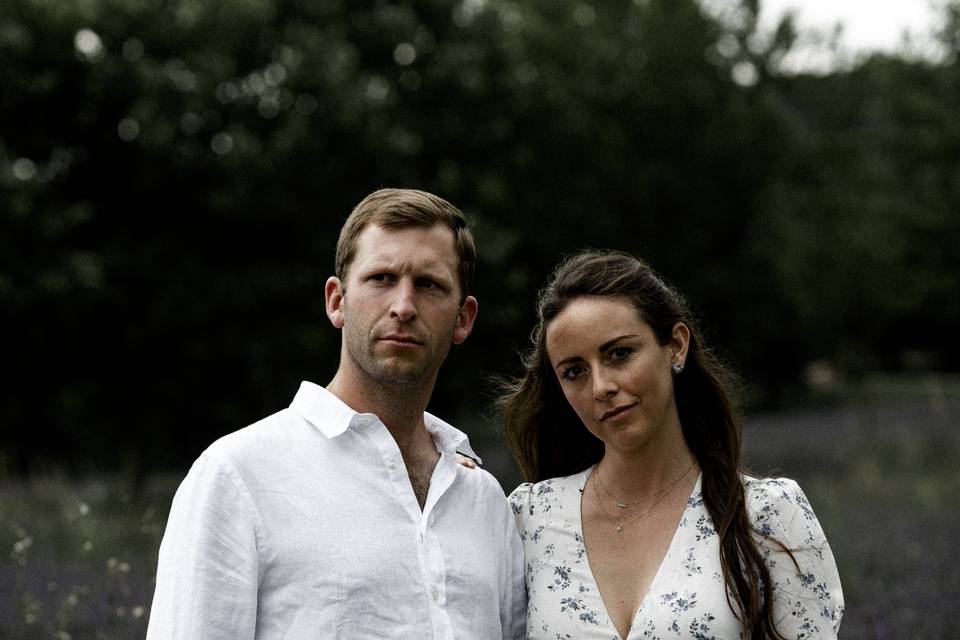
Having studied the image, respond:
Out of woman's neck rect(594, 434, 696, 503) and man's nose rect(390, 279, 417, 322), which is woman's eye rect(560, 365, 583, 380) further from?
man's nose rect(390, 279, 417, 322)

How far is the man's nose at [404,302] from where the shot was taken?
111 inches

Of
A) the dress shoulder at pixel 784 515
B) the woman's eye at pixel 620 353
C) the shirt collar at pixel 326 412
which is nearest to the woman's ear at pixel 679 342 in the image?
the woman's eye at pixel 620 353

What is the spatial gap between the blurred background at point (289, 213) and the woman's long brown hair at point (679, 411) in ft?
7.28

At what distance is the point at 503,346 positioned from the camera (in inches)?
555

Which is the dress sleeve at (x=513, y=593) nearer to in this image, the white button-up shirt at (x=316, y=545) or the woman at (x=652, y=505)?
the woman at (x=652, y=505)

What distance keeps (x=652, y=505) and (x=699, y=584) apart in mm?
332

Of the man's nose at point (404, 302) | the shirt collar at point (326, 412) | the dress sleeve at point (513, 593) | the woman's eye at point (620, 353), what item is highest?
the man's nose at point (404, 302)

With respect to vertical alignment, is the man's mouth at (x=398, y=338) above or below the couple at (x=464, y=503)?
above

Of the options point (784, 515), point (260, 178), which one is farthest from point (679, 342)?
point (260, 178)

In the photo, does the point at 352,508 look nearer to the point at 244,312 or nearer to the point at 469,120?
the point at 244,312

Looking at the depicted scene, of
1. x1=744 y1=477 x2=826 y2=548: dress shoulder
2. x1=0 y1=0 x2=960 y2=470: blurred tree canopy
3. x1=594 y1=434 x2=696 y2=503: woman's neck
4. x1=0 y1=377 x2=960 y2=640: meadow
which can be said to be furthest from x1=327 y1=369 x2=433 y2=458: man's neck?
x1=0 y1=0 x2=960 y2=470: blurred tree canopy

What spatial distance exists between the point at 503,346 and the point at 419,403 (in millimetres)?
11135

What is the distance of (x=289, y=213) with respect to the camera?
11930 millimetres

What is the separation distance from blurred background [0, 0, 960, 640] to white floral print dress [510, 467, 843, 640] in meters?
2.43
